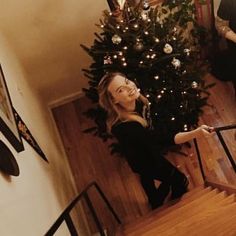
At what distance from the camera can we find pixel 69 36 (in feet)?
13.5

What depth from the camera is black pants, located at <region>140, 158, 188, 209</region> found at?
313cm

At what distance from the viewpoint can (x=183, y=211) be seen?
2930 millimetres

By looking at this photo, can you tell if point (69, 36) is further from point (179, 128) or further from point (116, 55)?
point (179, 128)

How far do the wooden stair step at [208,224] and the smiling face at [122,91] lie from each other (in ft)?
2.99

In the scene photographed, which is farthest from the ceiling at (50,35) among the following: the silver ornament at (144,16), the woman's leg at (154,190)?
the woman's leg at (154,190)

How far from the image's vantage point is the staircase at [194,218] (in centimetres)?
243

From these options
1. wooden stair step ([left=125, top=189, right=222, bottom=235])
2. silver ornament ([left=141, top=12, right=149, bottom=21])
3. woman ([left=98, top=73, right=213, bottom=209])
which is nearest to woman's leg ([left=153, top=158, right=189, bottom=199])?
woman ([left=98, top=73, right=213, bottom=209])

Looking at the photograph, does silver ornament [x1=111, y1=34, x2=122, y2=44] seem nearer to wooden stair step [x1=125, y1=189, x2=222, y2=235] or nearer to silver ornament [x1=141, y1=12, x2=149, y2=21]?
silver ornament [x1=141, y1=12, x2=149, y2=21]

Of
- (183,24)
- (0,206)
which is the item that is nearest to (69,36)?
(183,24)

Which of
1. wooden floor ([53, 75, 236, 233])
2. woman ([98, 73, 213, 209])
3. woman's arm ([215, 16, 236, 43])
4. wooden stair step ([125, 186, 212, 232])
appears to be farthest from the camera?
woman's arm ([215, 16, 236, 43])

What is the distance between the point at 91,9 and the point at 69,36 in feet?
1.24

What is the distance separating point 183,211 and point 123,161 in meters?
1.25

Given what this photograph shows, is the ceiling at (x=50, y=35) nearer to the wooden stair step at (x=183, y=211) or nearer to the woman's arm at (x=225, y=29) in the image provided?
the woman's arm at (x=225, y=29)

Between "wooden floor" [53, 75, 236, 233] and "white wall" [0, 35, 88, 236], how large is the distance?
201 millimetres
